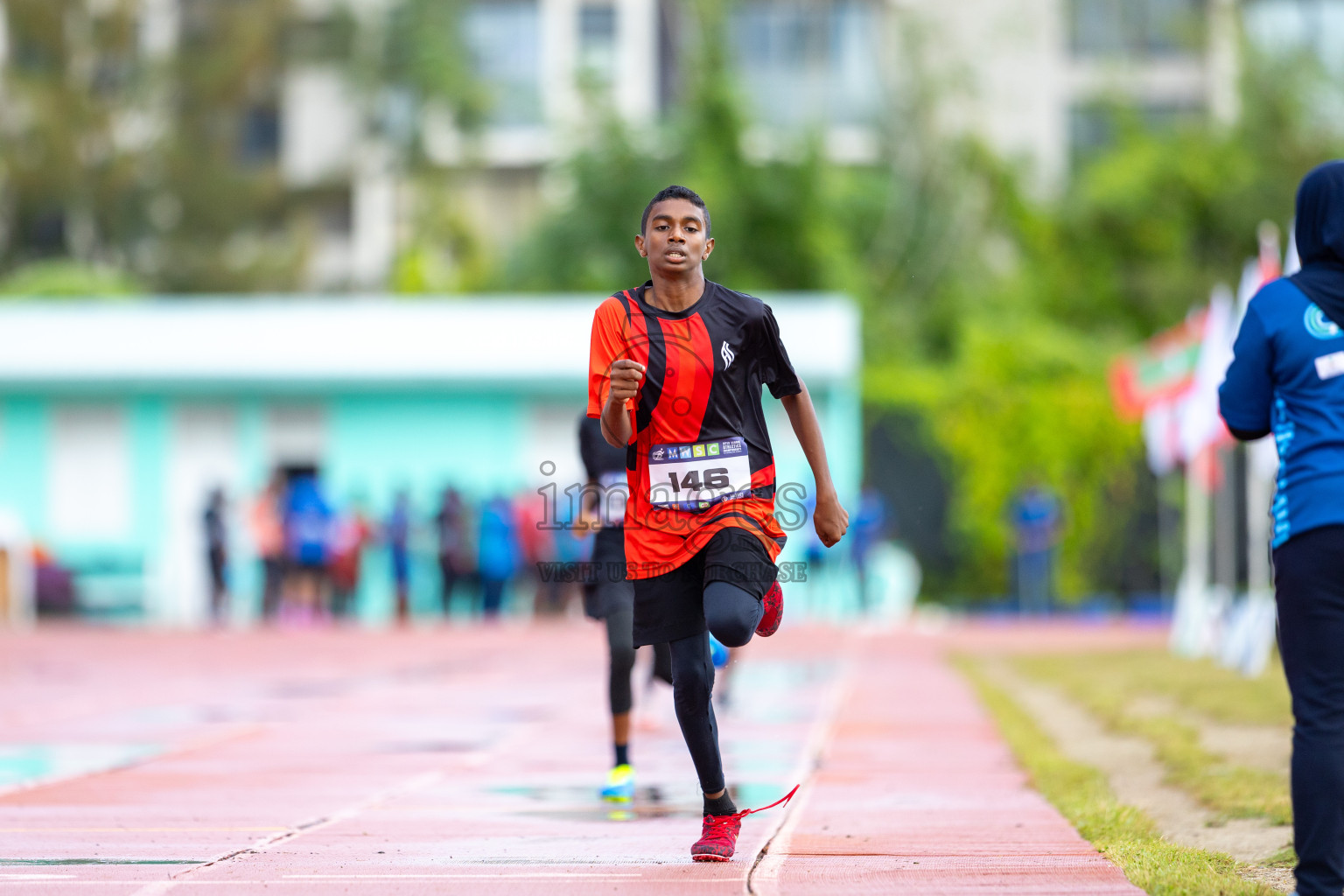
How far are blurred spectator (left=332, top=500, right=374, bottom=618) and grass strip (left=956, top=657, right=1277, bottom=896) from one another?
57.4 ft

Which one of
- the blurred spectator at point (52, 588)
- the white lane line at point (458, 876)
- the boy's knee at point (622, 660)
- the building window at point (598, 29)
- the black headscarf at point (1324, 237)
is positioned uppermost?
the building window at point (598, 29)

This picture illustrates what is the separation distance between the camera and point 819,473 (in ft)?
19.0

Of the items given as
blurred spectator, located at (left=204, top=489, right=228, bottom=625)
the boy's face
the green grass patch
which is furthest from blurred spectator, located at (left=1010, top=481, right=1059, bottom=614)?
A: the boy's face

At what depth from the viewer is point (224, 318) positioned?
28266mm

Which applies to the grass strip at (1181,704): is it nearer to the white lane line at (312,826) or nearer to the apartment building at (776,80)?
the white lane line at (312,826)

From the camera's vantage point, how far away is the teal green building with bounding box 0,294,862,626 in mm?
27969

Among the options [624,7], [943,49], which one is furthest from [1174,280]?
[624,7]

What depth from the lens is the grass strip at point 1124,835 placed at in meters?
5.19

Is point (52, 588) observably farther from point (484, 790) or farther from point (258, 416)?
point (484, 790)

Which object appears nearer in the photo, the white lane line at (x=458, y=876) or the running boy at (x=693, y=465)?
the white lane line at (x=458, y=876)

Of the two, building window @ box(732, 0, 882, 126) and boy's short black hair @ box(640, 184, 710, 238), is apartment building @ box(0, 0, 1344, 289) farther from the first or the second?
boy's short black hair @ box(640, 184, 710, 238)

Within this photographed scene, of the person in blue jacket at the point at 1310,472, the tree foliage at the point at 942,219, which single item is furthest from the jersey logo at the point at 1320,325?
the tree foliage at the point at 942,219

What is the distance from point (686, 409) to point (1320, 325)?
1899mm

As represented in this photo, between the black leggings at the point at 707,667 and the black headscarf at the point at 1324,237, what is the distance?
186cm
